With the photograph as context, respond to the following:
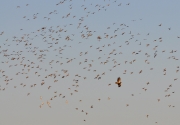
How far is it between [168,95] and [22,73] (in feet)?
56.6

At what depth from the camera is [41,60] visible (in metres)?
77.2

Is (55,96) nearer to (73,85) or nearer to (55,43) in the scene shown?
(73,85)

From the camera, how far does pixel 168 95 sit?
79500 millimetres

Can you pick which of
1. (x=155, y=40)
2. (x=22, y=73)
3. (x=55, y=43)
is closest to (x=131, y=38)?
(x=155, y=40)

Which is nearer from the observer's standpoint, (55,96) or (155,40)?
(155,40)

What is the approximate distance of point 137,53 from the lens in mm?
74312

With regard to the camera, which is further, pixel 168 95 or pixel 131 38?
pixel 168 95

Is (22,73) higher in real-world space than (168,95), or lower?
higher

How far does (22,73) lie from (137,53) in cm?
1287

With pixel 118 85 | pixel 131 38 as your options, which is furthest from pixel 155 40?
pixel 118 85

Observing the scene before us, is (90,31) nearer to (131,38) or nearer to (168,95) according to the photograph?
(131,38)

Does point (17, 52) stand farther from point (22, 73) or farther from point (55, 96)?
point (55, 96)

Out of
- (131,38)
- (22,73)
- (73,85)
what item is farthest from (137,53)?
(22,73)

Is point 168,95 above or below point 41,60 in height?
below
